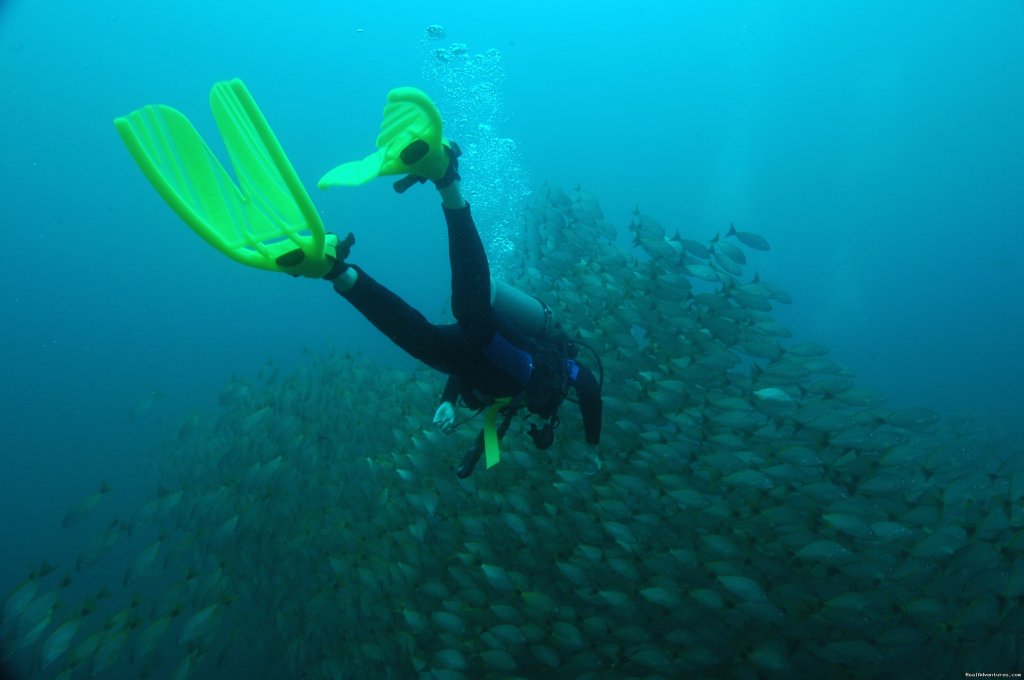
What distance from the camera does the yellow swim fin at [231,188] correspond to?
94.3 inches

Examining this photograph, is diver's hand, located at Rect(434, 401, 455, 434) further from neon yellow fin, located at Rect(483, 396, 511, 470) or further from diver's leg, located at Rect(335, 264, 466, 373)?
diver's leg, located at Rect(335, 264, 466, 373)

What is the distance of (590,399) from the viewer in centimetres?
406

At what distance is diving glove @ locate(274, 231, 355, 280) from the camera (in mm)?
2662

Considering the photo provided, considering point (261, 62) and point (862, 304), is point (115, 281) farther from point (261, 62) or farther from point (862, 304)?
point (862, 304)

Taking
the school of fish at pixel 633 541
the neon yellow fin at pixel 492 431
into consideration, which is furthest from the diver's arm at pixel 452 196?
the school of fish at pixel 633 541

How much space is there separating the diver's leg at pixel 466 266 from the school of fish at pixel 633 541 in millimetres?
1896

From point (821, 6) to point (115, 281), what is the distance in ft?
179

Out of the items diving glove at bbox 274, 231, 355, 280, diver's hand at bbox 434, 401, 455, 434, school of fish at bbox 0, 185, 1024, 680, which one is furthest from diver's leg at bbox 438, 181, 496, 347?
school of fish at bbox 0, 185, 1024, 680

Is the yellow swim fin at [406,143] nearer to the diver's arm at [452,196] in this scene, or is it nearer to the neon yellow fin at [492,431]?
the diver's arm at [452,196]

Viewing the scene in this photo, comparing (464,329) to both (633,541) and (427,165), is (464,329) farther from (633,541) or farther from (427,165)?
(633,541)

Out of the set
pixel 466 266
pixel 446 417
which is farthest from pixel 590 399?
pixel 466 266

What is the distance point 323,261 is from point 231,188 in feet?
1.73

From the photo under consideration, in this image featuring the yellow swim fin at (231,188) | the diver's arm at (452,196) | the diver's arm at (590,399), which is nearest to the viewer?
the yellow swim fin at (231,188)

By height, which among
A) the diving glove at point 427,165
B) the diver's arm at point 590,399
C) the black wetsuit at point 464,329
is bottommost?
the black wetsuit at point 464,329
